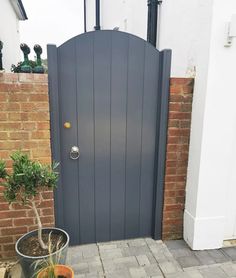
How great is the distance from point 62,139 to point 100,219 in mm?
972

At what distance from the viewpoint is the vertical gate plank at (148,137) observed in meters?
2.38

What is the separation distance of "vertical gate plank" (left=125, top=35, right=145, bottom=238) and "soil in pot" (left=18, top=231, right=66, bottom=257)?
847 mm

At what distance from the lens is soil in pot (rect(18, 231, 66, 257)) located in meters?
1.89

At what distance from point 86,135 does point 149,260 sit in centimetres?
139

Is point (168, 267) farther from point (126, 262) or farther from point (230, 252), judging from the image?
point (230, 252)

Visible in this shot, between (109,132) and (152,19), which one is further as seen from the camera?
(152,19)

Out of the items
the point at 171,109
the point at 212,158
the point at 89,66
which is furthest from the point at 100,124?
the point at 212,158

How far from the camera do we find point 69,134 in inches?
91.9

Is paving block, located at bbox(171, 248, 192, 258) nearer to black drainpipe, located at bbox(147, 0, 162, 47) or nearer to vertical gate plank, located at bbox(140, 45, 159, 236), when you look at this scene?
vertical gate plank, located at bbox(140, 45, 159, 236)

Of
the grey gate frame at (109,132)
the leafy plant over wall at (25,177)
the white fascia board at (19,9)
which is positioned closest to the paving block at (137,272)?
the grey gate frame at (109,132)

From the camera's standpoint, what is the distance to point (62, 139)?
2326 millimetres

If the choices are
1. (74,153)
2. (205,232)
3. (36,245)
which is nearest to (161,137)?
(74,153)

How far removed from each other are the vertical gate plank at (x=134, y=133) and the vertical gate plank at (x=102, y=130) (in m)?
0.22

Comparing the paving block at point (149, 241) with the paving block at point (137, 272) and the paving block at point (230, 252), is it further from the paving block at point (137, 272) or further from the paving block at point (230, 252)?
the paving block at point (230, 252)
